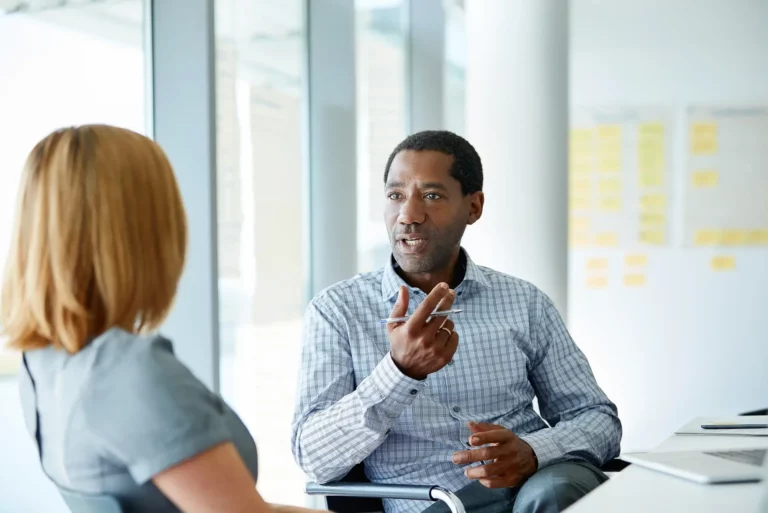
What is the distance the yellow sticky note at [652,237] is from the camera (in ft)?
15.4

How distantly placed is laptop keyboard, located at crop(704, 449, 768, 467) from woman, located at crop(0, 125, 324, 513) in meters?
0.91

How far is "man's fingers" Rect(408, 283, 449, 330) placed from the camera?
1696mm

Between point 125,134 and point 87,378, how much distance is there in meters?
0.33

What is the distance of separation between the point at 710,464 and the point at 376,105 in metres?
2.95

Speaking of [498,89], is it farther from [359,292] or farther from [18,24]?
[18,24]

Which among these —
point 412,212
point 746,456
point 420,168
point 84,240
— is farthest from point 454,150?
point 84,240

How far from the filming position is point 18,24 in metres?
1.88

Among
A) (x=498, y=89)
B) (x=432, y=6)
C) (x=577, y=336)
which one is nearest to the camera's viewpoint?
(x=498, y=89)

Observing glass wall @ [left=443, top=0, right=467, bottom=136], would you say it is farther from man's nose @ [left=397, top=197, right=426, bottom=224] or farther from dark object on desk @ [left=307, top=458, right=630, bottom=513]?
dark object on desk @ [left=307, top=458, right=630, bottom=513]

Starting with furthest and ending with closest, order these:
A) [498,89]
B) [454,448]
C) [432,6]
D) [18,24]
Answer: [432,6] → [498,89] → [454,448] → [18,24]

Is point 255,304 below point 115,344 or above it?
below

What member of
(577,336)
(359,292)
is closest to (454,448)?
(359,292)

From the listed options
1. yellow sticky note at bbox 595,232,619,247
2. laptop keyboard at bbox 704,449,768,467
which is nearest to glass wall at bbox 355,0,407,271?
yellow sticky note at bbox 595,232,619,247

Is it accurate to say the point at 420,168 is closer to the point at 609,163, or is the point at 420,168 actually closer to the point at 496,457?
the point at 496,457
